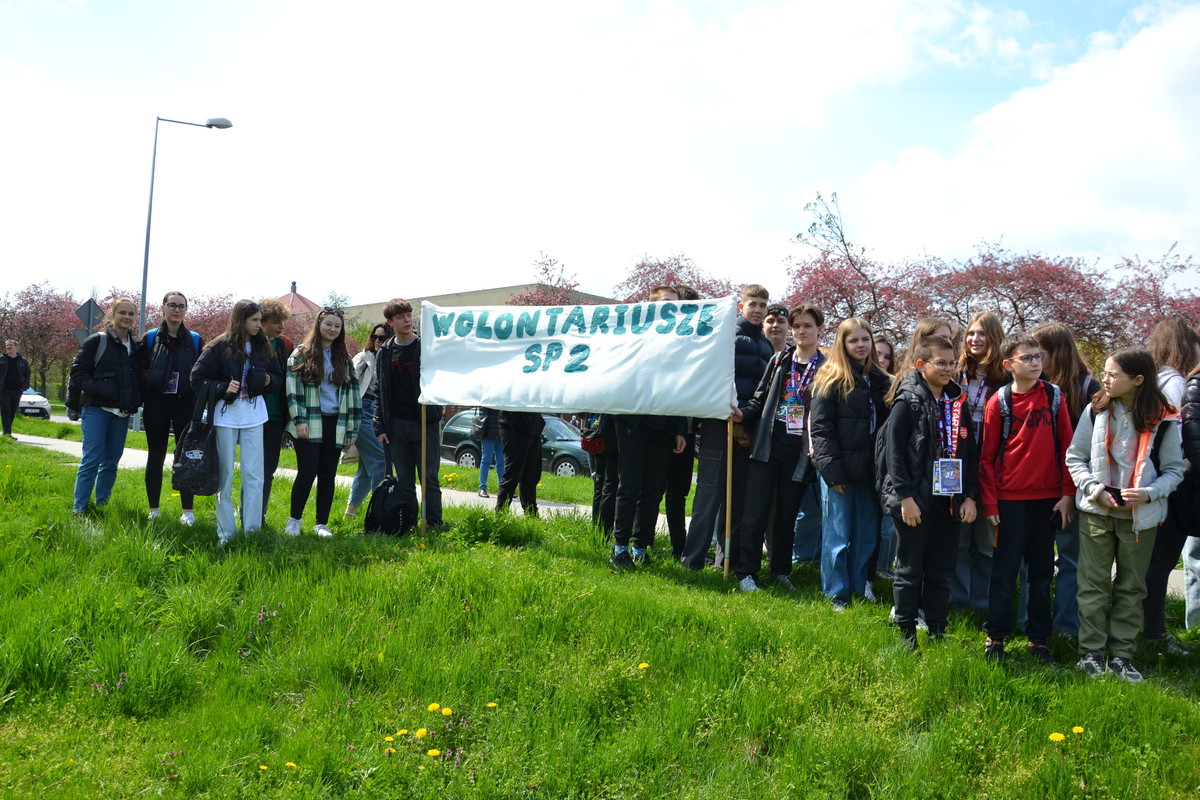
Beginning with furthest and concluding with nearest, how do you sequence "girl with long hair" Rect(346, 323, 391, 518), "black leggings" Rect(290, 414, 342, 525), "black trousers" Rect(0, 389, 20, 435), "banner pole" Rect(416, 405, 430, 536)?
"black trousers" Rect(0, 389, 20, 435) < "girl with long hair" Rect(346, 323, 391, 518) < "banner pole" Rect(416, 405, 430, 536) < "black leggings" Rect(290, 414, 342, 525)

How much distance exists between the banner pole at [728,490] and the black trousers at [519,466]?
8.60 feet

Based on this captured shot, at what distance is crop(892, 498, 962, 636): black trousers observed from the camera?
4891 millimetres

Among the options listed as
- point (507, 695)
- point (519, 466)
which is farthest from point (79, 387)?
point (507, 695)

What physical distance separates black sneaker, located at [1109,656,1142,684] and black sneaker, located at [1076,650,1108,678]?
0.05 m

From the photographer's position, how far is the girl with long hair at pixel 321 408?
680cm

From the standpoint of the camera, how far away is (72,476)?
9203mm

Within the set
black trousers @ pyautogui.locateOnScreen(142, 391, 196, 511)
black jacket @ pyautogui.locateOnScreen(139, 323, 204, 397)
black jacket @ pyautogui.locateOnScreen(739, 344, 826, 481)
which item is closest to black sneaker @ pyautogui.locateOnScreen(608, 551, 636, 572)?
black jacket @ pyautogui.locateOnScreen(739, 344, 826, 481)

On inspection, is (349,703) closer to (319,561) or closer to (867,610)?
(319,561)

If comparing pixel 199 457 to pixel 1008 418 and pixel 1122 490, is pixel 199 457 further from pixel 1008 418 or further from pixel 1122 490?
pixel 1122 490

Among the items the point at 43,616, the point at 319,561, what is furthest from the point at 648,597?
the point at 43,616

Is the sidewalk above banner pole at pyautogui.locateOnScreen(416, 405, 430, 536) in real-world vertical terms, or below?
below

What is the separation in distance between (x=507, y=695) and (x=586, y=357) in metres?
3.29

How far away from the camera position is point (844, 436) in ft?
18.4

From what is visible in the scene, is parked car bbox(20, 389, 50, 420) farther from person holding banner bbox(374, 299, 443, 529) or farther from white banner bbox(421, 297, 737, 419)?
white banner bbox(421, 297, 737, 419)
